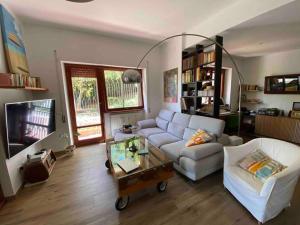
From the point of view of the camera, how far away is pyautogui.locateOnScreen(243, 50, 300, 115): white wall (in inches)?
148

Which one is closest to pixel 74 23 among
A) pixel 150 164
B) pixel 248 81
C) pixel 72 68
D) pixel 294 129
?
pixel 72 68

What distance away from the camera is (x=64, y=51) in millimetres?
3061

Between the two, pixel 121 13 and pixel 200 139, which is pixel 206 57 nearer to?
pixel 200 139

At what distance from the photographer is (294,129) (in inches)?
136

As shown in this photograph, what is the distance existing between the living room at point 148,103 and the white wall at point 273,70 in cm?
3

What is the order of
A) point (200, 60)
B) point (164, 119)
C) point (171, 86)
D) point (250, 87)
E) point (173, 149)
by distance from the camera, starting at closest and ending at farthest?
1. point (173, 149)
2. point (200, 60)
3. point (164, 119)
4. point (171, 86)
5. point (250, 87)

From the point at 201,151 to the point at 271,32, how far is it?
107 inches

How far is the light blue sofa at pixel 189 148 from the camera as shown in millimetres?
1998

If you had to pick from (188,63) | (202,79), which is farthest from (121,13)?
(202,79)

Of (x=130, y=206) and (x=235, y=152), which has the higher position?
(x=235, y=152)

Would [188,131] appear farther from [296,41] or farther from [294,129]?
[296,41]

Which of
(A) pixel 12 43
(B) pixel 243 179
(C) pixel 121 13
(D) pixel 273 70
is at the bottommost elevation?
(B) pixel 243 179

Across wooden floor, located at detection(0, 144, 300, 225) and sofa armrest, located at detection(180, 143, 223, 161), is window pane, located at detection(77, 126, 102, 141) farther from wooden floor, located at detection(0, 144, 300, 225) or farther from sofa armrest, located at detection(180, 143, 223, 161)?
sofa armrest, located at detection(180, 143, 223, 161)

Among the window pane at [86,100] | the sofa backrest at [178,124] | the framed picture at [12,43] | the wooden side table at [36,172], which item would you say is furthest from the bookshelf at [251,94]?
the framed picture at [12,43]
